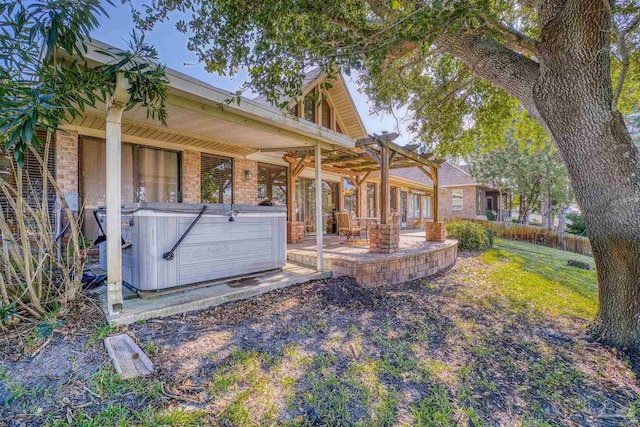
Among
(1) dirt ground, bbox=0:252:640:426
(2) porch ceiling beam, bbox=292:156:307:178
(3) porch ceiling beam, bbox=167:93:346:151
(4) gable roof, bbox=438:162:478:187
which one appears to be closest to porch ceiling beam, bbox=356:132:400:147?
(3) porch ceiling beam, bbox=167:93:346:151

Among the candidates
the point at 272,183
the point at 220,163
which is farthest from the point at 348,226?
the point at 220,163

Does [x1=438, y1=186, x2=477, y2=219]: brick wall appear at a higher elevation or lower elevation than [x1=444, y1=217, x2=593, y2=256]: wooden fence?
higher

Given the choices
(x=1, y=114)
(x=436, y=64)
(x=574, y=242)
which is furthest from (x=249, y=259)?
(x=574, y=242)

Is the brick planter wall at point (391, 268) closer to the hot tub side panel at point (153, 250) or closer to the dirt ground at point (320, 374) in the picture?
the dirt ground at point (320, 374)

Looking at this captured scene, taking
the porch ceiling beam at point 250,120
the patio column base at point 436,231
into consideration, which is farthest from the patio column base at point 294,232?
the patio column base at point 436,231

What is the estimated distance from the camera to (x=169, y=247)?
3953 mm

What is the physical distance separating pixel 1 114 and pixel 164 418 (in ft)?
8.45

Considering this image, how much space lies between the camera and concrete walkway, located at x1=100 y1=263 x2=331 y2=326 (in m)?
3.39

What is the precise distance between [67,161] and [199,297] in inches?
152

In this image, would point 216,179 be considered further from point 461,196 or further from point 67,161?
point 461,196

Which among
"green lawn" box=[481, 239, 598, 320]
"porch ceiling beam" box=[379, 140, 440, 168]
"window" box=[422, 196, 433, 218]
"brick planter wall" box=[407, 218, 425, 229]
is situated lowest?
"green lawn" box=[481, 239, 598, 320]

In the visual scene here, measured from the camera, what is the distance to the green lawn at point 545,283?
17.2 ft

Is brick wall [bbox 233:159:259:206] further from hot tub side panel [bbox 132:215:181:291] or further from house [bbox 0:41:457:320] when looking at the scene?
hot tub side panel [bbox 132:215:181:291]

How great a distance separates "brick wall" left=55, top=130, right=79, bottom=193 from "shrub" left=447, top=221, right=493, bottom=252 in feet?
36.8
